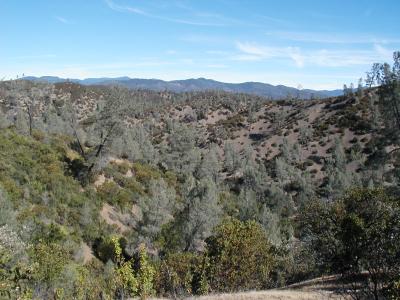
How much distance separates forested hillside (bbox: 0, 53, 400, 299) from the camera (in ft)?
52.0

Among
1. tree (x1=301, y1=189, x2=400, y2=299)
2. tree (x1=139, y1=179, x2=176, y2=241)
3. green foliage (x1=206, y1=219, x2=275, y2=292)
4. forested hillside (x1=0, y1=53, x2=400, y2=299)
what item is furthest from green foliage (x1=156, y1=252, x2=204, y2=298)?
tree (x1=139, y1=179, x2=176, y2=241)

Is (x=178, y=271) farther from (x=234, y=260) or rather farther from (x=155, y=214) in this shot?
(x=155, y=214)

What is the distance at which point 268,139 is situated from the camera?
397ft

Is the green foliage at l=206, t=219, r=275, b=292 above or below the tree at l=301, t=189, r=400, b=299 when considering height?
below

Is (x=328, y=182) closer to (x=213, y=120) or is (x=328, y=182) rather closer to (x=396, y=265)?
(x=396, y=265)

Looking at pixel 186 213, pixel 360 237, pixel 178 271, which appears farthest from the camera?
pixel 186 213

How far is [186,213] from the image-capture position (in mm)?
43812

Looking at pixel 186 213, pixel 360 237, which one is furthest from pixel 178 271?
pixel 360 237

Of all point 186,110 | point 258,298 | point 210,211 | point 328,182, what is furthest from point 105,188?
point 186,110

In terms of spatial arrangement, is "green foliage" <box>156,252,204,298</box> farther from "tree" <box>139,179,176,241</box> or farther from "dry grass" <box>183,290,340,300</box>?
"tree" <box>139,179,176,241</box>

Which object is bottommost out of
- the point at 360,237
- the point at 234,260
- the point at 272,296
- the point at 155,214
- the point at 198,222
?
the point at 198,222

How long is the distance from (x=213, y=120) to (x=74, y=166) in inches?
4515

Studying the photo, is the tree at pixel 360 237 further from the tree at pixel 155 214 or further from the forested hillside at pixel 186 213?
the tree at pixel 155 214

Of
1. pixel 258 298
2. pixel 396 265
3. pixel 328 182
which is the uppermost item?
pixel 396 265
